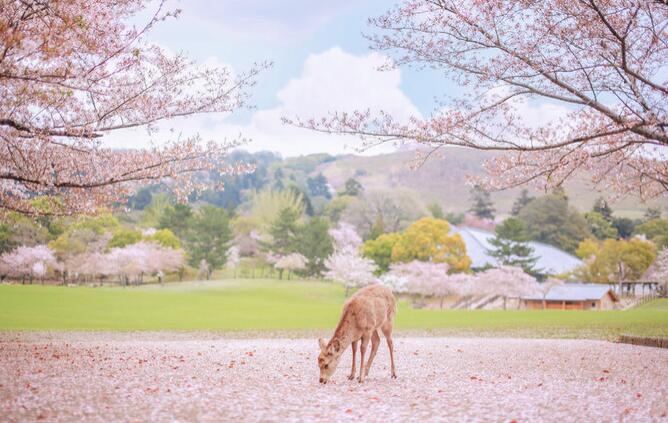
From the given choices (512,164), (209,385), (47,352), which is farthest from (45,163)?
(512,164)

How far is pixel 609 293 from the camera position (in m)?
48.2

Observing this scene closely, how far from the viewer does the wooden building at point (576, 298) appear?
48.1 m

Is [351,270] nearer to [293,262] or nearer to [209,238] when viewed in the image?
[293,262]

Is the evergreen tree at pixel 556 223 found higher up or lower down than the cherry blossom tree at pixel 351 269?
higher up

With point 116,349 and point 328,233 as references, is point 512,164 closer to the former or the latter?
point 116,349

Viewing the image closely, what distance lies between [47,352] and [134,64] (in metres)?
6.80

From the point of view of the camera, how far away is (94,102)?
12.2 meters

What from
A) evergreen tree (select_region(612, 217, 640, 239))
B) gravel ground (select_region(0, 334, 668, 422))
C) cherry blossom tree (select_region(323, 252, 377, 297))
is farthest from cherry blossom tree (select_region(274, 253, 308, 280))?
gravel ground (select_region(0, 334, 668, 422))

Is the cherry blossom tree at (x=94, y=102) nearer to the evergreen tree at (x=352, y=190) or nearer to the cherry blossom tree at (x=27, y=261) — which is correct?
the cherry blossom tree at (x=27, y=261)

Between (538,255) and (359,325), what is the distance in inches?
2298

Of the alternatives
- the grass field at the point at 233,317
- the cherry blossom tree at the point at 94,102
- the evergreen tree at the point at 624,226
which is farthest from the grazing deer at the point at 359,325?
the evergreen tree at the point at 624,226

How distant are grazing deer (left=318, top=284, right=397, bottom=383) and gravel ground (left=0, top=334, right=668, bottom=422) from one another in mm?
374

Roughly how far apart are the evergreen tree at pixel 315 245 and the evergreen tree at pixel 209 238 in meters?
7.90

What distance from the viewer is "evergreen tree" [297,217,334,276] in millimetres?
61156
